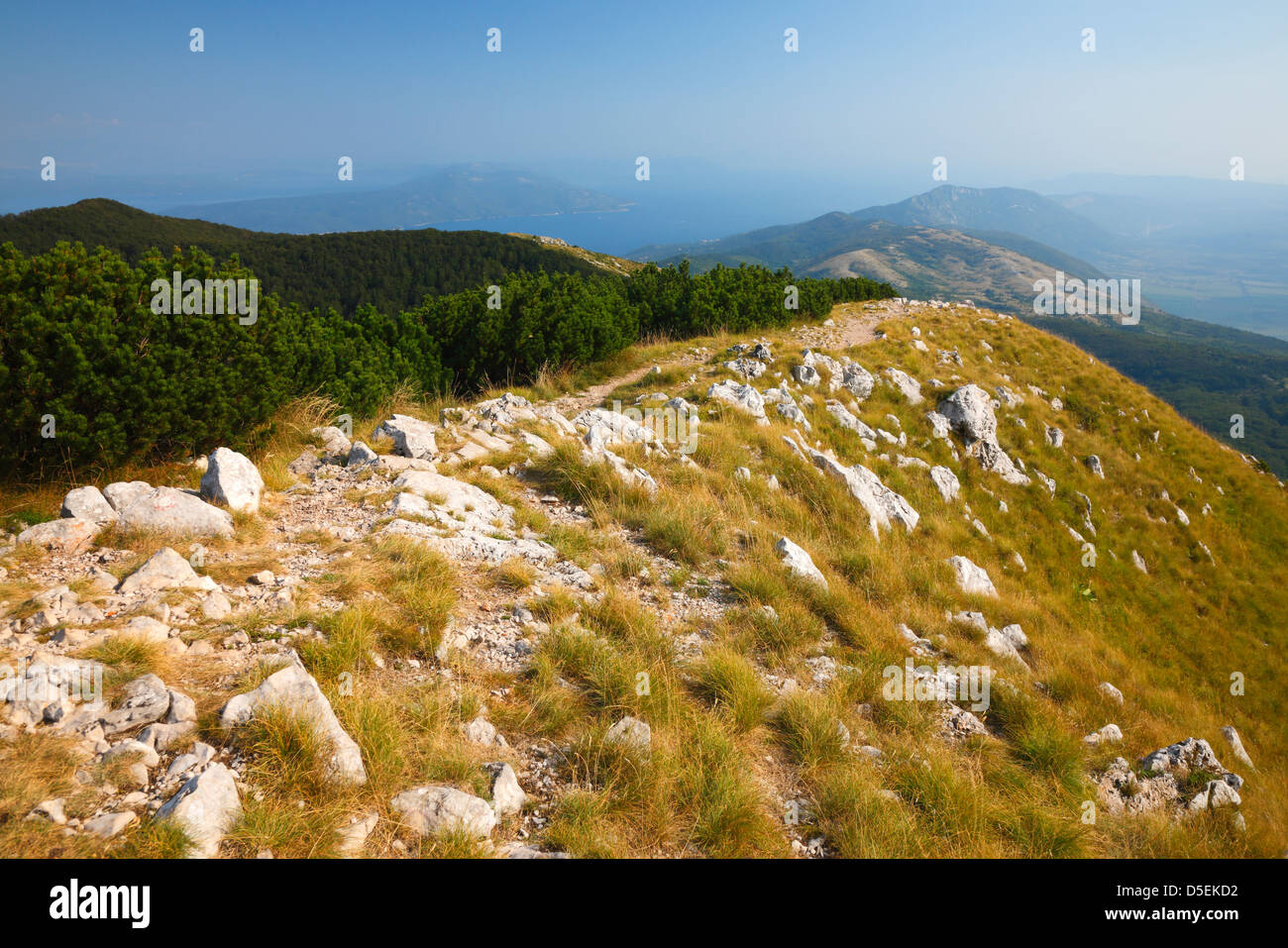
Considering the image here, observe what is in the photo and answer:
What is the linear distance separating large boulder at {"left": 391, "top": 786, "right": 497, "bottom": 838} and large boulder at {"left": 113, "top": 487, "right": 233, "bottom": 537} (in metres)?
3.56

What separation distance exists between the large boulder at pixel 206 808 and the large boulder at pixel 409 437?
535cm

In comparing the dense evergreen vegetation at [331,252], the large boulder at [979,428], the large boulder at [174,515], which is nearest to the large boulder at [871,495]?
the large boulder at [979,428]

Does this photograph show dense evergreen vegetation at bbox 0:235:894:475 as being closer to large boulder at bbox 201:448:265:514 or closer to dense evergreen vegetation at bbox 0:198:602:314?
large boulder at bbox 201:448:265:514

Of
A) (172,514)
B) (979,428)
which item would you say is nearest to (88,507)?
(172,514)

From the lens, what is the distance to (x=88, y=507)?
15.9 ft

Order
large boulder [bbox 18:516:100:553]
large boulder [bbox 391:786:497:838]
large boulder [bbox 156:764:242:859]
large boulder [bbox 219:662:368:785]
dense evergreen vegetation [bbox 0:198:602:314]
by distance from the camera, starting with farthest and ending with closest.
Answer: dense evergreen vegetation [bbox 0:198:602:314], large boulder [bbox 18:516:100:553], large boulder [bbox 219:662:368:785], large boulder [bbox 391:786:497:838], large boulder [bbox 156:764:242:859]

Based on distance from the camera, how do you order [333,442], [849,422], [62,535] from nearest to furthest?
[62,535], [333,442], [849,422]

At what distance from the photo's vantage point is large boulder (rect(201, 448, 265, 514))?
17.9ft

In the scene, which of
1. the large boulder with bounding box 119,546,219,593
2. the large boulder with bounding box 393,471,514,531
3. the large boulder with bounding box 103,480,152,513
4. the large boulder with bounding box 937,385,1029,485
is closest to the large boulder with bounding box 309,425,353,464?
the large boulder with bounding box 393,471,514,531

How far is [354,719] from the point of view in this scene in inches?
125

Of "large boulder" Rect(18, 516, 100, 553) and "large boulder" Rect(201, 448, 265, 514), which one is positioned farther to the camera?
"large boulder" Rect(201, 448, 265, 514)

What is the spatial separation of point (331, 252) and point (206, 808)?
12433 cm

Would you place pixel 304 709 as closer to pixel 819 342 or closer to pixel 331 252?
pixel 819 342
